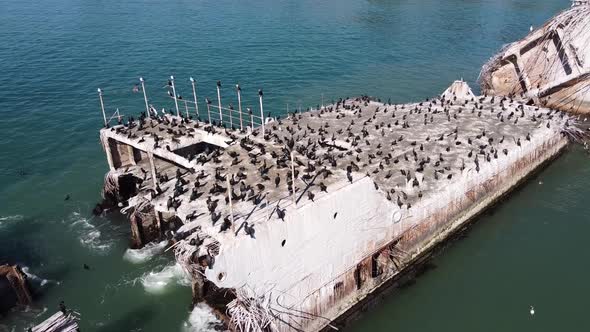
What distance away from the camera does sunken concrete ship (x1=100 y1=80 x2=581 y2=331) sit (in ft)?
84.7

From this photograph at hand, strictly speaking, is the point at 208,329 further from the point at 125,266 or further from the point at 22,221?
the point at 22,221

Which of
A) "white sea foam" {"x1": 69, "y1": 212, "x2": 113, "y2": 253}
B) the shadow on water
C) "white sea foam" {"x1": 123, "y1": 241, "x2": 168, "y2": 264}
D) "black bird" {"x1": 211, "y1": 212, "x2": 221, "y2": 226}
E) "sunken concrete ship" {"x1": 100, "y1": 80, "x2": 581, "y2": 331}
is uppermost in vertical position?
"black bird" {"x1": 211, "y1": 212, "x2": 221, "y2": 226}

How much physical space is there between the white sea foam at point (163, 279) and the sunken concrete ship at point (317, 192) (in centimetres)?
311

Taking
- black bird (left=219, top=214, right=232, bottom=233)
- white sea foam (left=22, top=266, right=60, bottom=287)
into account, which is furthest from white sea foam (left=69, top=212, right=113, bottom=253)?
black bird (left=219, top=214, right=232, bottom=233)

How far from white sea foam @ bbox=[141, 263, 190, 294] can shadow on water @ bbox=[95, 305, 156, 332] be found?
199cm

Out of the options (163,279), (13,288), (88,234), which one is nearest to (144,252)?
(163,279)

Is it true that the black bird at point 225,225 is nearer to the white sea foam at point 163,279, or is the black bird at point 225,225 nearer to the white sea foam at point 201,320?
the white sea foam at point 201,320

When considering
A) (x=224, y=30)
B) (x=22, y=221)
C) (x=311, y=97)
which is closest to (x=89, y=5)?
(x=224, y=30)

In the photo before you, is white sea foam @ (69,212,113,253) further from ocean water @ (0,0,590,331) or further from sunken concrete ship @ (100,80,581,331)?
sunken concrete ship @ (100,80,581,331)

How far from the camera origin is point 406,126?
49.8 metres

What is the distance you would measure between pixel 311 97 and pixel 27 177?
43.2 metres

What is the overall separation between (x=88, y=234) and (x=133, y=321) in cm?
1354

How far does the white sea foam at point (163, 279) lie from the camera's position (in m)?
34.8

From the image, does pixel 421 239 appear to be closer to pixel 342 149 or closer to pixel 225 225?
pixel 342 149
